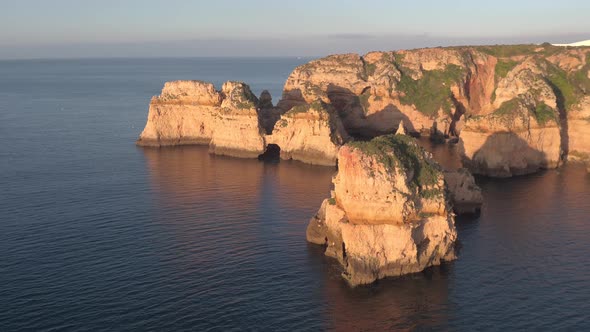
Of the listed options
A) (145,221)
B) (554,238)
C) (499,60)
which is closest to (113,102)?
(499,60)

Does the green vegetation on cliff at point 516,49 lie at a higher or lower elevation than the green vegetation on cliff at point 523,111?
higher

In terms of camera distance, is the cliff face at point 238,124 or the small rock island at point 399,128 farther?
the cliff face at point 238,124

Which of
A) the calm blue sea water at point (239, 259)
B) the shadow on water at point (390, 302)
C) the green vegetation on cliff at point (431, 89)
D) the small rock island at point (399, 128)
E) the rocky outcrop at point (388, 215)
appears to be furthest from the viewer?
the green vegetation on cliff at point (431, 89)

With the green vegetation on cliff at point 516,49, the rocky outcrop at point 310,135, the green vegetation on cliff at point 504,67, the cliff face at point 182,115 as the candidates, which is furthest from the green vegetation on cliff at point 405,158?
the green vegetation on cliff at point 516,49

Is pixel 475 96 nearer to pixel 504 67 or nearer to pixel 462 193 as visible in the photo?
pixel 504 67

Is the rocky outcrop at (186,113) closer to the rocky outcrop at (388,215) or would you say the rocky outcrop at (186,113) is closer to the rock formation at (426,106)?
the rock formation at (426,106)

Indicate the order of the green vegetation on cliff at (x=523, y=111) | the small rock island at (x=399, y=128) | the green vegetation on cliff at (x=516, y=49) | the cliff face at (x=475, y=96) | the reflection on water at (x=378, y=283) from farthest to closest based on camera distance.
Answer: the green vegetation on cliff at (x=516, y=49), the cliff face at (x=475, y=96), the green vegetation on cliff at (x=523, y=111), the small rock island at (x=399, y=128), the reflection on water at (x=378, y=283)

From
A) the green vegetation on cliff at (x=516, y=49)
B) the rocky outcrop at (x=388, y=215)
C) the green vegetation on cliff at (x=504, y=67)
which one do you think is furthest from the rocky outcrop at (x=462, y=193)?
the green vegetation on cliff at (x=516, y=49)

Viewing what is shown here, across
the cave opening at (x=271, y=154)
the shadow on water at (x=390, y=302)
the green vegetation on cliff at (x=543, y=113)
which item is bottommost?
the shadow on water at (x=390, y=302)
